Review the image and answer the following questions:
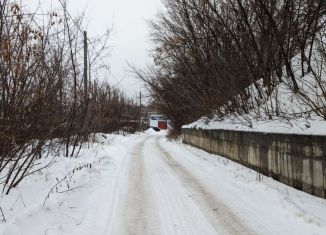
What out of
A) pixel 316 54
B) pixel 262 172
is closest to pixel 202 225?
pixel 262 172

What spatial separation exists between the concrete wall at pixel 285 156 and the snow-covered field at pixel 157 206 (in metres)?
0.30

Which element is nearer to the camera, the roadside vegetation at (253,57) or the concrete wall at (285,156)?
the concrete wall at (285,156)

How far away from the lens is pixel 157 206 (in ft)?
25.2

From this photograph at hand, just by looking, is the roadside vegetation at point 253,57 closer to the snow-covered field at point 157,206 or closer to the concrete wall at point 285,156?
the concrete wall at point 285,156

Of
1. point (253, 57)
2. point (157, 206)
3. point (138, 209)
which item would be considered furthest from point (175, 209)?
point (253, 57)

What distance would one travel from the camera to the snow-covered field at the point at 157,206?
19.7 ft

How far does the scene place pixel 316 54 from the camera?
11.8 metres

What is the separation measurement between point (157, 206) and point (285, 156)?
3615mm

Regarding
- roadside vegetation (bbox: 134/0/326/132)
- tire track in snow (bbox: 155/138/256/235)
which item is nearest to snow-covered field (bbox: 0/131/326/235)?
tire track in snow (bbox: 155/138/256/235)

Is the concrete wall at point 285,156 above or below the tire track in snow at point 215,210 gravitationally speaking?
above

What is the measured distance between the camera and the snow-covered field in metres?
6.01

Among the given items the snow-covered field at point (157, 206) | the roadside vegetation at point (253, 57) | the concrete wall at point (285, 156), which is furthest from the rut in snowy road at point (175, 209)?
the roadside vegetation at point (253, 57)

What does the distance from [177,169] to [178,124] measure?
99.4 ft

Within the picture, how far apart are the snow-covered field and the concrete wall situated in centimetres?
30
